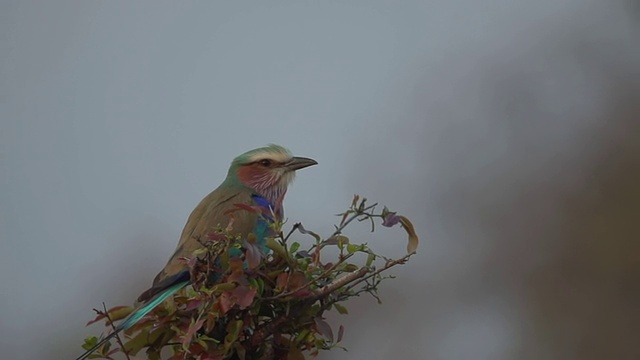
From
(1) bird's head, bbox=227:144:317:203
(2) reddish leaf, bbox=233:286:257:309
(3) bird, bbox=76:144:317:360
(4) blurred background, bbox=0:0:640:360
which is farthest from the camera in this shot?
(4) blurred background, bbox=0:0:640:360

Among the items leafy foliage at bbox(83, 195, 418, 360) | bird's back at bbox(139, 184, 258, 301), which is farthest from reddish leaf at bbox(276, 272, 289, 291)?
bird's back at bbox(139, 184, 258, 301)

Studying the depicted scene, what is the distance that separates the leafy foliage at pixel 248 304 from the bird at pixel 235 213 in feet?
0.06

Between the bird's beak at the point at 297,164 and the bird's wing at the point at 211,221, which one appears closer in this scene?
the bird's wing at the point at 211,221

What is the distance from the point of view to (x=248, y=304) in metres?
0.84

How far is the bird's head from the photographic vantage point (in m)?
1.22

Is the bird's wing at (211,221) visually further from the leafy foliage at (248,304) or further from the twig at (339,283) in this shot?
the twig at (339,283)

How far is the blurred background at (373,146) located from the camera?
5.18 ft

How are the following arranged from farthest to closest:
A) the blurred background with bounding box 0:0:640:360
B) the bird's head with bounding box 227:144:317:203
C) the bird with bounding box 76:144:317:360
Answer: the blurred background with bounding box 0:0:640:360, the bird's head with bounding box 227:144:317:203, the bird with bounding box 76:144:317:360

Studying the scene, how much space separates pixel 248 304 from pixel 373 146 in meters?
0.85

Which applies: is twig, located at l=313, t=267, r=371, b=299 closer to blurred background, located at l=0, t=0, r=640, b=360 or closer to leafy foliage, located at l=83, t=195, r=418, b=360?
leafy foliage, located at l=83, t=195, r=418, b=360

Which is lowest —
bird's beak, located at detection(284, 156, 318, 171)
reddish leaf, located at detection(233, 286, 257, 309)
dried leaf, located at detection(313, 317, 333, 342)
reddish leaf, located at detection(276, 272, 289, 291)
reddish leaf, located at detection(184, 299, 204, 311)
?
dried leaf, located at detection(313, 317, 333, 342)

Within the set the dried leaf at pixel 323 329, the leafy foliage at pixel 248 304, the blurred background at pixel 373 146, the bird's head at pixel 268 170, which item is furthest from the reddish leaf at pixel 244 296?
the blurred background at pixel 373 146

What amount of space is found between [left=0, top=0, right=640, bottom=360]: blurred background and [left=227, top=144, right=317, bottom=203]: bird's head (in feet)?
1.22

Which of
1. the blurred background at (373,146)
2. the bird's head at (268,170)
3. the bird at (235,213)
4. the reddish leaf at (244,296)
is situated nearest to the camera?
the reddish leaf at (244,296)
